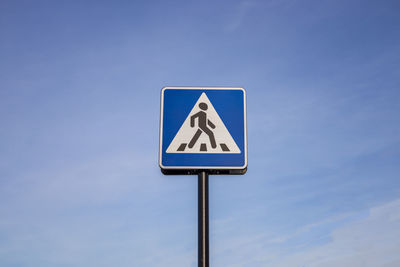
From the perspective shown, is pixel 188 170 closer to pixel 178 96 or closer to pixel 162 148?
pixel 162 148

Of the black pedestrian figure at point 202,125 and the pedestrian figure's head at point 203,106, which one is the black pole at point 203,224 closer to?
the black pedestrian figure at point 202,125

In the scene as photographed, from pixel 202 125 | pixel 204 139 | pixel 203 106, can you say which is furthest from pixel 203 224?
pixel 203 106

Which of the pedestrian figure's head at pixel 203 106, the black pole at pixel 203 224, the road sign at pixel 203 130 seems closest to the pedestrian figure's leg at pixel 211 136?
the road sign at pixel 203 130

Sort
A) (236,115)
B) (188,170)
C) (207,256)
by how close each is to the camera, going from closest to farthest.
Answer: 1. (207,256)
2. (188,170)
3. (236,115)

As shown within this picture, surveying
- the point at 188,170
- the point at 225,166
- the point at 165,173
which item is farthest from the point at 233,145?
the point at 165,173

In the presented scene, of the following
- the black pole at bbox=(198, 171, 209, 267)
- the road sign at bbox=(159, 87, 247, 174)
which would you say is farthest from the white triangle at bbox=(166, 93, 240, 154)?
the black pole at bbox=(198, 171, 209, 267)

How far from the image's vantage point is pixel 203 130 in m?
2.94

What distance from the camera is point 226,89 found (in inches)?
123

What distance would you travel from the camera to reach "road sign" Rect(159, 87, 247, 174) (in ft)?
9.25

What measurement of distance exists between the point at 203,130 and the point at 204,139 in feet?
0.30

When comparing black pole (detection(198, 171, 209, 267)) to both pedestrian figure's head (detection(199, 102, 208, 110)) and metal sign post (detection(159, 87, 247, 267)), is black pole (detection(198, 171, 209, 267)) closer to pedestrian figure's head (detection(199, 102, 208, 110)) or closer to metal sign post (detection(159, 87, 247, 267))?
metal sign post (detection(159, 87, 247, 267))

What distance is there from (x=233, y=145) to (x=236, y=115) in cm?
31

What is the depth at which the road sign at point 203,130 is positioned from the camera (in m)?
2.82

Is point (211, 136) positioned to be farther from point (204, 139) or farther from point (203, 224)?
point (203, 224)
